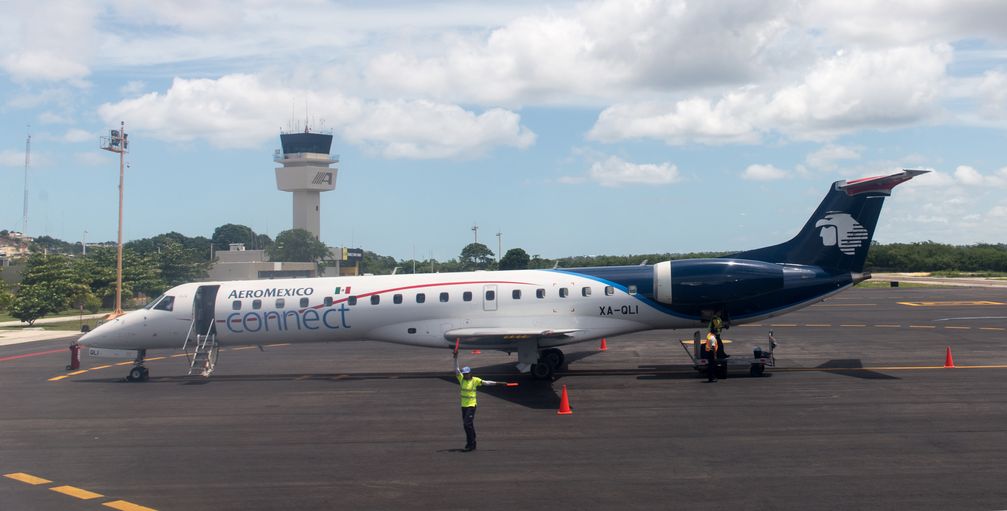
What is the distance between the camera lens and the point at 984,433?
1559 cm

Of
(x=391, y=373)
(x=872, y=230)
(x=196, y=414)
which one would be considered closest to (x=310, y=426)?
(x=196, y=414)

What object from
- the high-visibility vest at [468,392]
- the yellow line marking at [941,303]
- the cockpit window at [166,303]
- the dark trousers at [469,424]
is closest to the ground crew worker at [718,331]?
the high-visibility vest at [468,392]

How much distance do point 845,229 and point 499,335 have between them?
10.7 metres

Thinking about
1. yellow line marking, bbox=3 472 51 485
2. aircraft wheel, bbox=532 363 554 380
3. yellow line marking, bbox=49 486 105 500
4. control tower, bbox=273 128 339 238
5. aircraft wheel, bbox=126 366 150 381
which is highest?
control tower, bbox=273 128 339 238

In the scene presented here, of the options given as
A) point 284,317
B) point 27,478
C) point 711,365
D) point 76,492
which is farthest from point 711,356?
point 27,478

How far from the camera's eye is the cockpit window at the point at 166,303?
25.7 meters

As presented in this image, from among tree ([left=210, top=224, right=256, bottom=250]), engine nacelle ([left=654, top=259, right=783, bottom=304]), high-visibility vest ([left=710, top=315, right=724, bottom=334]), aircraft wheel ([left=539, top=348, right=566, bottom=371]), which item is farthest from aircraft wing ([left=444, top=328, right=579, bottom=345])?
tree ([left=210, top=224, right=256, bottom=250])

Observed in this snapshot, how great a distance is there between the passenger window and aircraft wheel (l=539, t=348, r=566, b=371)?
11.9m

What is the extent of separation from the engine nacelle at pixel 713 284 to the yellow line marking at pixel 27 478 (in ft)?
52.4

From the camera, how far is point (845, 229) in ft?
78.7

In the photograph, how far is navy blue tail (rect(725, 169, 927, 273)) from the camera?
2392 cm

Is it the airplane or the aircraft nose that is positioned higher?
the airplane

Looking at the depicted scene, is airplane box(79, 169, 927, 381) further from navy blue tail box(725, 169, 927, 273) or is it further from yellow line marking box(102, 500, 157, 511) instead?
yellow line marking box(102, 500, 157, 511)

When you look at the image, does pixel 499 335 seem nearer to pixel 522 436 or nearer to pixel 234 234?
pixel 522 436
